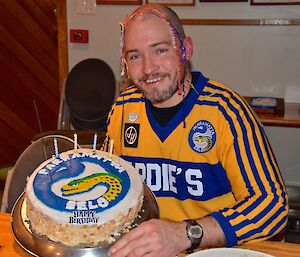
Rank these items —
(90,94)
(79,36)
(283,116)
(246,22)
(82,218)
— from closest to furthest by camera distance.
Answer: (82,218) < (283,116) < (90,94) < (246,22) < (79,36)

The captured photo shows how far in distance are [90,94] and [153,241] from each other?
6.56 ft

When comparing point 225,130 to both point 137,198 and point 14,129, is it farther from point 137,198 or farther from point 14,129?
point 14,129

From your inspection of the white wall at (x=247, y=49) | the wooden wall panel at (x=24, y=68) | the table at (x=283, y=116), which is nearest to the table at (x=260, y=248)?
the table at (x=283, y=116)

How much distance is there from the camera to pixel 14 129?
4191 millimetres

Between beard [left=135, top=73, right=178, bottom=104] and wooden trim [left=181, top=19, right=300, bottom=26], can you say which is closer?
beard [left=135, top=73, right=178, bottom=104]

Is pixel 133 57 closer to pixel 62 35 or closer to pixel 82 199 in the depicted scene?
pixel 82 199

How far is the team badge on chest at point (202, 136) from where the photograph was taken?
161 centimetres

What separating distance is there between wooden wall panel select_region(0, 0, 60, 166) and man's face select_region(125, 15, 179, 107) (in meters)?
2.63

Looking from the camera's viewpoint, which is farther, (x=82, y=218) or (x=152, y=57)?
(x=152, y=57)

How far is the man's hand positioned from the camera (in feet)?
3.79

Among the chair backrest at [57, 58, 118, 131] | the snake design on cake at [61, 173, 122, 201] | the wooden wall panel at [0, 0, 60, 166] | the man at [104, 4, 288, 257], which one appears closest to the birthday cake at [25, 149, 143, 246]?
the snake design on cake at [61, 173, 122, 201]

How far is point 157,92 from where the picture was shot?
1652 millimetres

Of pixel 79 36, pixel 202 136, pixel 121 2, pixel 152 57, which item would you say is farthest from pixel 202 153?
pixel 79 36

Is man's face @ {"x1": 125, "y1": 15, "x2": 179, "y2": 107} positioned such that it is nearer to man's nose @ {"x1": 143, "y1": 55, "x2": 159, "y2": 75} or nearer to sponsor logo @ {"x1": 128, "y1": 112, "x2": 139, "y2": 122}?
man's nose @ {"x1": 143, "y1": 55, "x2": 159, "y2": 75}
